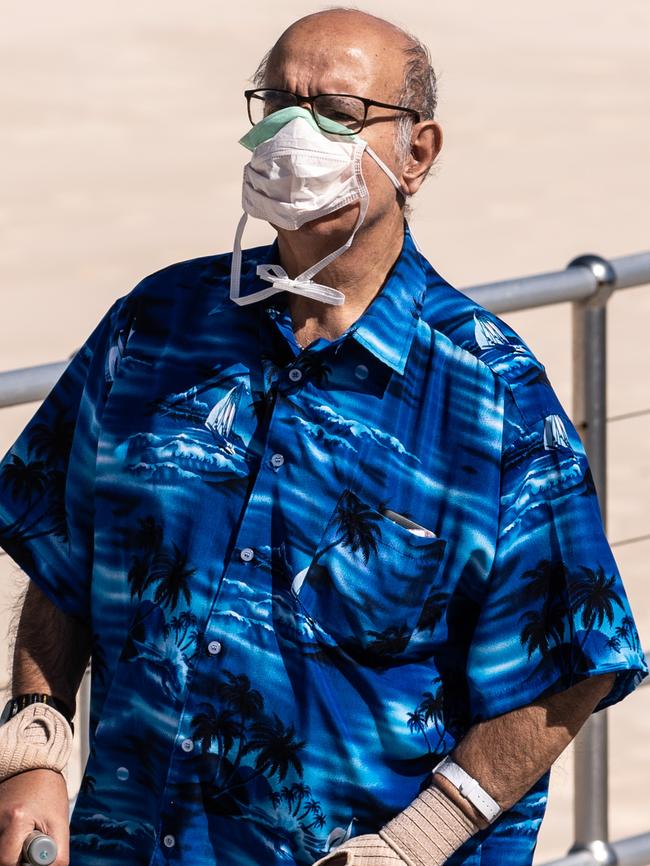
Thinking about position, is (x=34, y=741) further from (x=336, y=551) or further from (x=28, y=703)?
(x=336, y=551)

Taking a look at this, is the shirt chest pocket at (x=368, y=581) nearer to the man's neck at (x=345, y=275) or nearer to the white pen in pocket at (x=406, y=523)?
the white pen in pocket at (x=406, y=523)

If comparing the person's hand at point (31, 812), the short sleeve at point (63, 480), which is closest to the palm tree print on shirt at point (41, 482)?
the short sleeve at point (63, 480)

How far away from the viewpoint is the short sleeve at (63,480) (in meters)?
2.73

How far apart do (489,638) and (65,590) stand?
0.63m

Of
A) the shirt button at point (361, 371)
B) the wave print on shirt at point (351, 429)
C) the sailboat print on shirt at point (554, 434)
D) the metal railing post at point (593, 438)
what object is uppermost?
the shirt button at point (361, 371)

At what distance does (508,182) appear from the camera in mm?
11875

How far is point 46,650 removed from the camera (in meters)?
2.79

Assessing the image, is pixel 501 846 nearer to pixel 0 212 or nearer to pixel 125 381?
pixel 125 381

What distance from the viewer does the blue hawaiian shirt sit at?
8.26 ft

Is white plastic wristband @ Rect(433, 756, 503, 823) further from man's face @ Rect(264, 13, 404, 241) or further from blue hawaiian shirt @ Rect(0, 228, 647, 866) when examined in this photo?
man's face @ Rect(264, 13, 404, 241)

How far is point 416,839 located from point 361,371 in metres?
0.62

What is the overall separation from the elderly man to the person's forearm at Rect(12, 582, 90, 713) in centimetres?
9

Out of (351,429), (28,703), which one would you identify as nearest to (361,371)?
(351,429)

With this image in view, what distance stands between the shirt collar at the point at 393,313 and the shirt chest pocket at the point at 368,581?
21 cm
